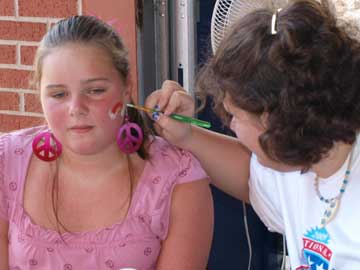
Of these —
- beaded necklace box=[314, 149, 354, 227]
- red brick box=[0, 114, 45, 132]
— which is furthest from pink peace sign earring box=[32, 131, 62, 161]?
red brick box=[0, 114, 45, 132]

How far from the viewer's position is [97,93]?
159 cm

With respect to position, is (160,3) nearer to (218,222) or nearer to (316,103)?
(218,222)

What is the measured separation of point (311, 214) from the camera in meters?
1.53

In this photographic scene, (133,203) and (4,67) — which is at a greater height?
(4,67)

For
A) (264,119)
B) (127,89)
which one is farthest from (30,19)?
(264,119)

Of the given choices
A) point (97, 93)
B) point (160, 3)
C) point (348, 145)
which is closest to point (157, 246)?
point (97, 93)

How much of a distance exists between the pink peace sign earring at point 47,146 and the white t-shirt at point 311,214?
499 millimetres

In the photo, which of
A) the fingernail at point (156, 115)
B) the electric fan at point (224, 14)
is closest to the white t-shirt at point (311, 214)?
the fingernail at point (156, 115)

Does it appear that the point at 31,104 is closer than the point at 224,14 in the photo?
No

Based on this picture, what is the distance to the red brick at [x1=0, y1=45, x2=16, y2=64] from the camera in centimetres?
268

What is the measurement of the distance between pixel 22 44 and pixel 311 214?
1544 mm

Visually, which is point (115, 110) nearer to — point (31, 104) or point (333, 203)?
point (333, 203)

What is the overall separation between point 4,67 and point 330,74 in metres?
1.71

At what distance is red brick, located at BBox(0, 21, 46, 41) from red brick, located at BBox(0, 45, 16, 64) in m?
0.04
